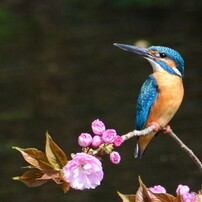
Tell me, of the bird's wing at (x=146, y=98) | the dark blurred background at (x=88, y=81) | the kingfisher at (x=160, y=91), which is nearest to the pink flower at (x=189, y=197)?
the kingfisher at (x=160, y=91)

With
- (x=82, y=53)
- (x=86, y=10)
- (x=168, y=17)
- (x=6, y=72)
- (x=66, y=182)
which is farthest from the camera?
(x=86, y=10)

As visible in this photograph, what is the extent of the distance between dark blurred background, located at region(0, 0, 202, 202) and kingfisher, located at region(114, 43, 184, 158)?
8.38 ft

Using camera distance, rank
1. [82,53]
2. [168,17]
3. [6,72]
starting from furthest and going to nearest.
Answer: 1. [168,17]
2. [82,53]
3. [6,72]

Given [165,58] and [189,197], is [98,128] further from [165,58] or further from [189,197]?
[165,58]

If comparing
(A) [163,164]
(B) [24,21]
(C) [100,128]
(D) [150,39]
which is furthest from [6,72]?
(C) [100,128]

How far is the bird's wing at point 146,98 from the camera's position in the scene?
186cm

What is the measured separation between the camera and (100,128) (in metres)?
1.11

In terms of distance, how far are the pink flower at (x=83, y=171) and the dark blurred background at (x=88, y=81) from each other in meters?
3.33

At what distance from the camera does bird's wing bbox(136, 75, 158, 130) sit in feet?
6.10

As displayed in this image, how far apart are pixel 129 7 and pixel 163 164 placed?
16.4 ft

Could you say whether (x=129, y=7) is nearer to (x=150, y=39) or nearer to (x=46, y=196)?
(x=150, y=39)

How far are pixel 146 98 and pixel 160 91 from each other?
4cm

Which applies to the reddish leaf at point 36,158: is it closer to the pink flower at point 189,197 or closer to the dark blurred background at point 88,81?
the pink flower at point 189,197

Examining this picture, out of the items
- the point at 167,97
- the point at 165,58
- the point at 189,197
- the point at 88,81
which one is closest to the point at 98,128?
the point at 189,197
